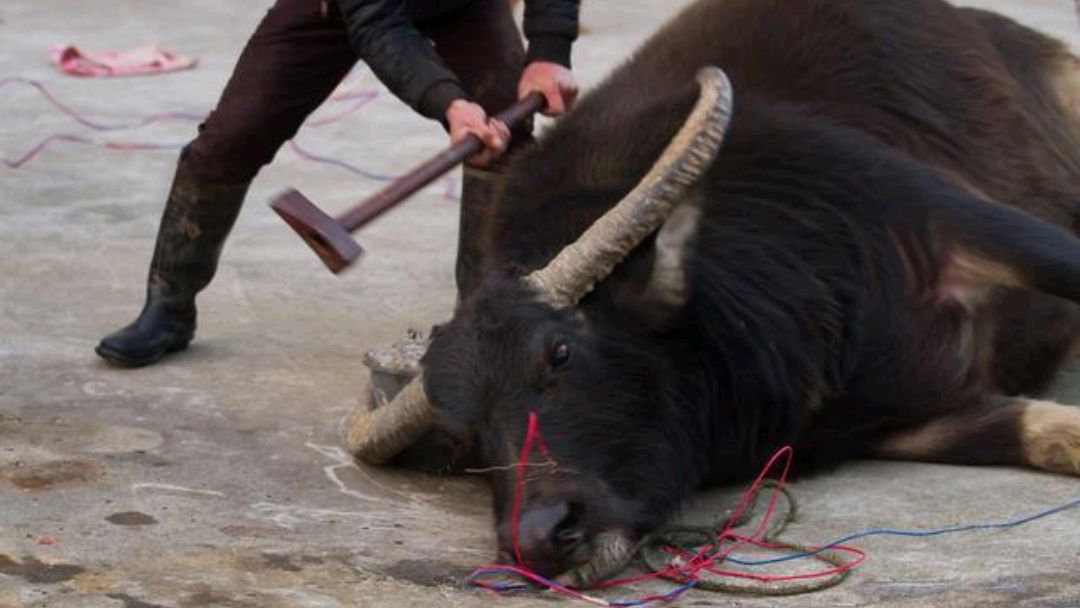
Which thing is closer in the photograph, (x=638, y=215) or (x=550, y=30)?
(x=638, y=215)

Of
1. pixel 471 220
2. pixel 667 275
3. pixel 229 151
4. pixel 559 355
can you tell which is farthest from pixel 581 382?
pixel 229 151

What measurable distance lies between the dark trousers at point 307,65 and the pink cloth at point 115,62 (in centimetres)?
488

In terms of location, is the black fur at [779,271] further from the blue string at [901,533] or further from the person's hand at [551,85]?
the blue string at [901,533]

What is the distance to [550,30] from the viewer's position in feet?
19.4

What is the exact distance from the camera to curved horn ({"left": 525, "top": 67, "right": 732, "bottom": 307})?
4.87 metres

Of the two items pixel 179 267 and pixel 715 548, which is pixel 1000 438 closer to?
pixel 715 548

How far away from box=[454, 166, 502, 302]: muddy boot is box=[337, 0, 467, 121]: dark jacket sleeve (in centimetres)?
44

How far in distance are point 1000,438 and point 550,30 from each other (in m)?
1.57

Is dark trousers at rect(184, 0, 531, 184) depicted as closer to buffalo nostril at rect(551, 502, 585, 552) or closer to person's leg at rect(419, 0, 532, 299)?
person's leg at rect(419, 0, 532, 299)

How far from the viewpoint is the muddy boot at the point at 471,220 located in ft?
20.1

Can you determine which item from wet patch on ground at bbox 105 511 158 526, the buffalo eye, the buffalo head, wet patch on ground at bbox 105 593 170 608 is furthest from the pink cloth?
wet patch on ground at bbox 105 593 170 608

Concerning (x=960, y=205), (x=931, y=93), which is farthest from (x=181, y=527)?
(x=931, y=93)

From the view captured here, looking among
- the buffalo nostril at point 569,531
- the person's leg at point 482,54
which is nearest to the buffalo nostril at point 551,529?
the buffalo nostril at point 569,531

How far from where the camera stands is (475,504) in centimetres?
540
